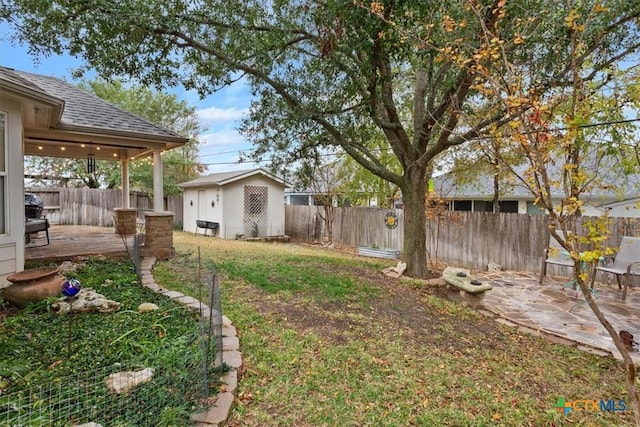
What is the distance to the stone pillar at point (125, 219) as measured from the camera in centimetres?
924

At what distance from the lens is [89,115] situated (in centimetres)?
691

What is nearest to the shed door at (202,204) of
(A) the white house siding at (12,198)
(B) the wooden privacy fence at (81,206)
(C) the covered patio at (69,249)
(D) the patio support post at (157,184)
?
(B) the wooden privacy fence at (81,206)

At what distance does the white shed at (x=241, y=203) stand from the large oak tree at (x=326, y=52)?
25.8ft

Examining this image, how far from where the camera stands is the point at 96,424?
74.8 inches

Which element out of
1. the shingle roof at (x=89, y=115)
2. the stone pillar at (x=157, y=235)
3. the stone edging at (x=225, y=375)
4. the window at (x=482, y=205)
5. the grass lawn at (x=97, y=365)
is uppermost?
the shingle roof at (x=89, y=115)

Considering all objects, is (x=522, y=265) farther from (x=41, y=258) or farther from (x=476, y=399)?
(x=41, y=258)

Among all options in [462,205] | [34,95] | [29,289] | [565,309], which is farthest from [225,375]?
[462,205]

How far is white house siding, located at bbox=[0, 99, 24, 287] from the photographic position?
4.25 metres

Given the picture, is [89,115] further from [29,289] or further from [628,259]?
[628,259]

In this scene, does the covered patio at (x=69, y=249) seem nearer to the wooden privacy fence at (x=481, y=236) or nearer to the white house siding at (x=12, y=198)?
the white house siding at (x=12, y=198)

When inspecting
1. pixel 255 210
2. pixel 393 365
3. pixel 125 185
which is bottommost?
pixel 393 365

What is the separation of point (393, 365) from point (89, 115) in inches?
296

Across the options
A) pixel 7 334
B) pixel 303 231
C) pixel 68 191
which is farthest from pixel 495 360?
pixel 68 191

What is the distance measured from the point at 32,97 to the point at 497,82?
5357 mm
